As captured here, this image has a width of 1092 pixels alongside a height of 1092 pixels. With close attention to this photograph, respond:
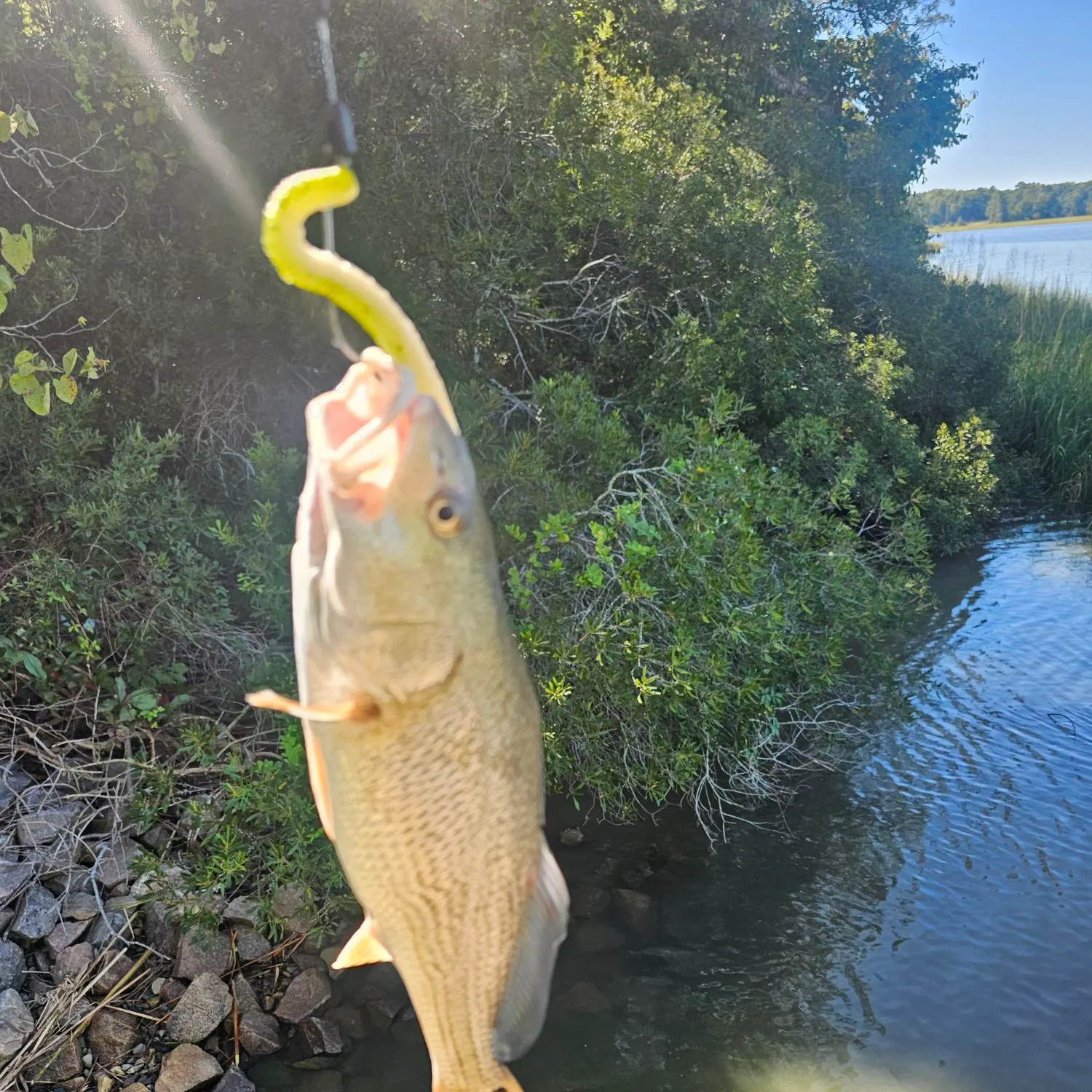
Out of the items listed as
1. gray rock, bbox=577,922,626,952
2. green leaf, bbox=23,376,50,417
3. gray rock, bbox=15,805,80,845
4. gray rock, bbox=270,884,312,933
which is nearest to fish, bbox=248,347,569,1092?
green leaf, bbox=23,376,50,417

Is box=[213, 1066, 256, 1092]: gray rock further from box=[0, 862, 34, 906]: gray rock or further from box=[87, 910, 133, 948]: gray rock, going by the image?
box=[0, 862, 34, 906]: gray rock

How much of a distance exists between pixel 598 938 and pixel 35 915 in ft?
10.1

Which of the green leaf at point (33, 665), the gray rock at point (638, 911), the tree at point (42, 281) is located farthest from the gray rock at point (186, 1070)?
the tree at point (42, 281)

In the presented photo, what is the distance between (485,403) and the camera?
6621mm

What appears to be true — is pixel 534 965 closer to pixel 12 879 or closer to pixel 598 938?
pixel 12 879

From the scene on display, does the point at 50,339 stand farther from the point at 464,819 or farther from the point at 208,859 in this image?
the point at 464,819

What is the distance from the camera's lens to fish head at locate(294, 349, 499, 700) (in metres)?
1.25

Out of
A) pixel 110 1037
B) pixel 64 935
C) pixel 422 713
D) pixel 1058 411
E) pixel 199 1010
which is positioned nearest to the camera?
pixel 422 713

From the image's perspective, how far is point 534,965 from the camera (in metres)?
1.52

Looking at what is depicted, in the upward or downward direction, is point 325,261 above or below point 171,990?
above

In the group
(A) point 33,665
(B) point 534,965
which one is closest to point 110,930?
(A) point 33,665

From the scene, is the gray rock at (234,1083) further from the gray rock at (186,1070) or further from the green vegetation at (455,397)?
the green vegetation at (455,397)

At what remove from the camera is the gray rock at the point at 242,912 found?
5.44 metres

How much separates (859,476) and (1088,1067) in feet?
20.6
